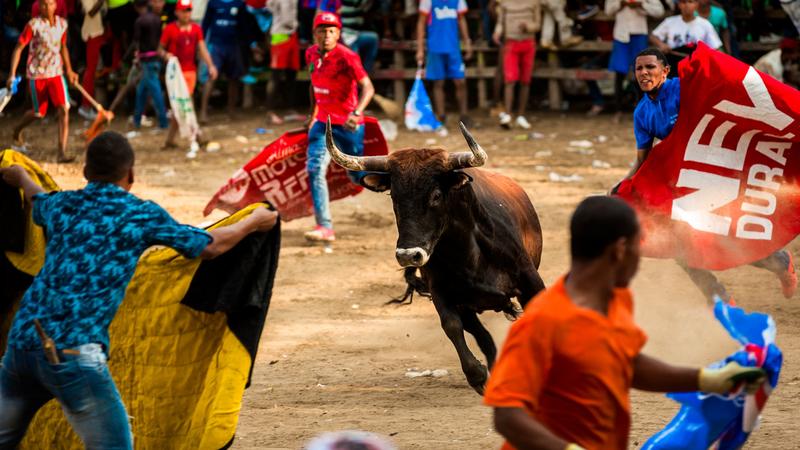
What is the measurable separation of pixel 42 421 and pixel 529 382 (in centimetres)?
318

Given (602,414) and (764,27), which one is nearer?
(602,414)

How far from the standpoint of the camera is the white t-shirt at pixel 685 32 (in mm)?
14875

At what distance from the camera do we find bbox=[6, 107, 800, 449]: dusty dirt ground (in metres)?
7.01

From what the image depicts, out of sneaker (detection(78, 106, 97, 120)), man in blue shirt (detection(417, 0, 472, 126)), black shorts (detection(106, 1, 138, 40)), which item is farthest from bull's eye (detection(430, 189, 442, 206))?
sneaker (detection(78, 106, 97, 120))

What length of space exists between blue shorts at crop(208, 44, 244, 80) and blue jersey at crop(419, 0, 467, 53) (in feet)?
9.89

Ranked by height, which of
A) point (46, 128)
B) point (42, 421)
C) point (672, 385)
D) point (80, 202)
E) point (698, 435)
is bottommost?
point (46, 128)

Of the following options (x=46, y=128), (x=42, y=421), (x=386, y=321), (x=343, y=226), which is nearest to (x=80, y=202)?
(x=42, y=421)

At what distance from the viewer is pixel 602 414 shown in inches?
148

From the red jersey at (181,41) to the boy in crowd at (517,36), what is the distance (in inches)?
162

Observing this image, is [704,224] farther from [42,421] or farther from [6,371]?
[6,371]

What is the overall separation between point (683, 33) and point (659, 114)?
6.96 m

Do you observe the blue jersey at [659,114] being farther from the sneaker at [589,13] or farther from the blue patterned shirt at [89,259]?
the sneaker at [589,13]

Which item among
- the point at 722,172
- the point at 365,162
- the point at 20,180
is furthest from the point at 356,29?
the point at 20,180

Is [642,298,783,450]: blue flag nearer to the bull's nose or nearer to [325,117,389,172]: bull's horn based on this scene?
the bull's nose
